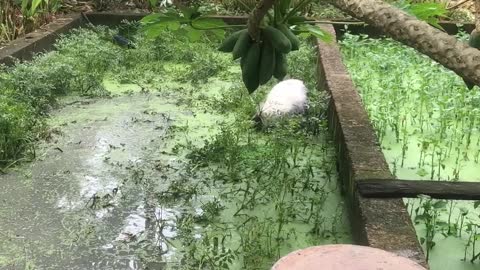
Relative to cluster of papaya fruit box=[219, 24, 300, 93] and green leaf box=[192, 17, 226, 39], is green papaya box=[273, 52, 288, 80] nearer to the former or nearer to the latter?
cluster of papaya fruit box=[219, 24, 300, 93]

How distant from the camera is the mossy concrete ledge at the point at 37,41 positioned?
203 inches

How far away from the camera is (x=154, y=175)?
3525 mm

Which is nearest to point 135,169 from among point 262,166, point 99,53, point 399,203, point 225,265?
point 262,166

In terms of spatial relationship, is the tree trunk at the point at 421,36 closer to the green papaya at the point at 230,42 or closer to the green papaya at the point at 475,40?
the green papaya at the point at 475,40

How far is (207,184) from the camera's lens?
3.40 metres

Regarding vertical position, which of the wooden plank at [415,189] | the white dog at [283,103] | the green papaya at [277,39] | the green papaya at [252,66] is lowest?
the white dog at [283,103]

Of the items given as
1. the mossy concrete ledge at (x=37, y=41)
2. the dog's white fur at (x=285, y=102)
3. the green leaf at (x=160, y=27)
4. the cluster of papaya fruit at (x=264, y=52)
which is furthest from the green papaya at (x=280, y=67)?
the mossy concrete ledge at (x=37, y=41)

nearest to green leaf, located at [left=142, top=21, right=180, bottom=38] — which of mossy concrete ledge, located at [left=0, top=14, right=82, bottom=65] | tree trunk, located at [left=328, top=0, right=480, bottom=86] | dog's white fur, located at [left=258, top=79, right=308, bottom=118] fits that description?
tree trunk, located at [left=328, top=0, right=480, bottom=86]

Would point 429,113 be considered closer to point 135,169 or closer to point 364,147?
point 364,147

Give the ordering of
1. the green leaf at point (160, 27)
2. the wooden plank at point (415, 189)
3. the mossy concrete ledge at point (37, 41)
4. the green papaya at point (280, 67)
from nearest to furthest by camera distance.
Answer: the green papaya at point (280, 67), the green leaf at point (160, 27), the wooden plank at point (415, 189), the mossy concrete ledge at point (37, 41)

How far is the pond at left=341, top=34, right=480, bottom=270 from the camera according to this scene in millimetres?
2744

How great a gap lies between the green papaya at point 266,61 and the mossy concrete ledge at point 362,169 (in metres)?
0.88

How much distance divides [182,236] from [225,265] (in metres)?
0.39

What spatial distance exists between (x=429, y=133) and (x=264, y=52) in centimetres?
272
